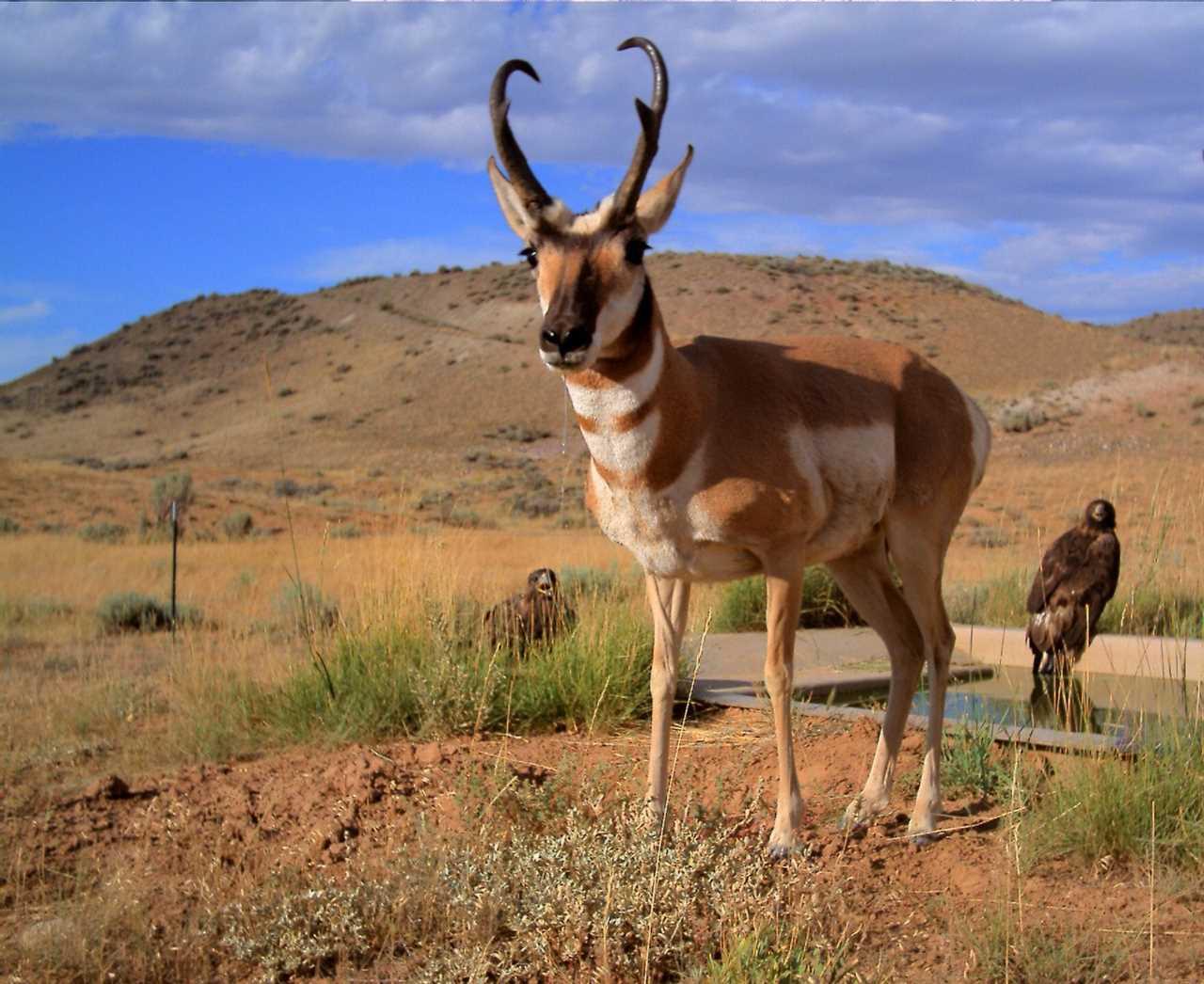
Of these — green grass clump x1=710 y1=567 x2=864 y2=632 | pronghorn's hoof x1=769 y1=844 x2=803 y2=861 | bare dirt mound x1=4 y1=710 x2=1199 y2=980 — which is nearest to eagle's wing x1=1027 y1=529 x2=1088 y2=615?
bare dirt mound x1=4 y1=710 x2=1199 y2=980

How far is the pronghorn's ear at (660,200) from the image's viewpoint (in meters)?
5.04

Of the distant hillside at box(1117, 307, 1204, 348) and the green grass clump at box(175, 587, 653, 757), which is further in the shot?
the distant hillside at box(1117, 307, 1204, 348)

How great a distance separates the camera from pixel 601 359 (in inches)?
198

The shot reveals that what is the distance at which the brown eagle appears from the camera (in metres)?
8.65

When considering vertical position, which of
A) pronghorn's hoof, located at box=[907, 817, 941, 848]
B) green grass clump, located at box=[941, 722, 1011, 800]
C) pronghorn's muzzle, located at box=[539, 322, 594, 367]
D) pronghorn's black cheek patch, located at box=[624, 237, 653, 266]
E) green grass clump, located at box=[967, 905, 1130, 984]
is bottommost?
green grass clump, located at box=[967, 905, 1130, 984]

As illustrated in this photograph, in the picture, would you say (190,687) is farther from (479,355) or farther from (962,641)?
(479,355)

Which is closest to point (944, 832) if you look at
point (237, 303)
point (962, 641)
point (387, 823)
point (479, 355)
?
point (387, 823)

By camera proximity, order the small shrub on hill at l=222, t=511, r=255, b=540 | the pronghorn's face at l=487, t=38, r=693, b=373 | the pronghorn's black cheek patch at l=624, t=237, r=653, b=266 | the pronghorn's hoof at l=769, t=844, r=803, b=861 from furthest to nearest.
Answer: the small shrub on hill at l=222, t=511, r=255, b=540 < the pronghorn's hoof at l=769, t=844, r=803, b=861 < the pronghorn's black cheek patch at l=624, t=237, r=653, b=266 < the pronghorn's face at l=487, t=38, r=693, b=373

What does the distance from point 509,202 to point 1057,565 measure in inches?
220

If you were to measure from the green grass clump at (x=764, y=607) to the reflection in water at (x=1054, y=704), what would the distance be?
9.12ft

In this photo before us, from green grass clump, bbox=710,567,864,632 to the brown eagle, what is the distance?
2.41 metres

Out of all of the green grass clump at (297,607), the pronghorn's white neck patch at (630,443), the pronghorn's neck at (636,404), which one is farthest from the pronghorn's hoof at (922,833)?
the green grass clump at (297,607)

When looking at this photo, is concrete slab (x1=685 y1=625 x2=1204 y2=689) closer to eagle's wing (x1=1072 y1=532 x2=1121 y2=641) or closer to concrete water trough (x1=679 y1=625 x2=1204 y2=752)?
concrete water trough (x1=679 y1=625 x2=1204 y2=752)

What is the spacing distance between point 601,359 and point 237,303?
90.1m
